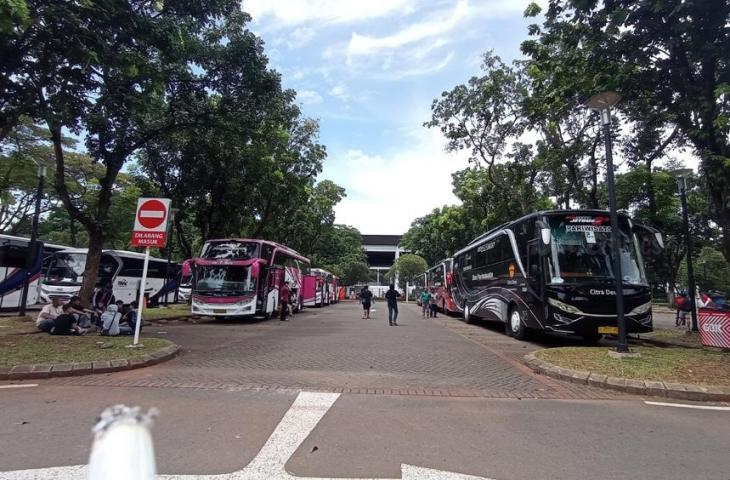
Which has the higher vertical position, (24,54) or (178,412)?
(24,54)

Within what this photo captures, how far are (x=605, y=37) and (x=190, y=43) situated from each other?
10.7 m

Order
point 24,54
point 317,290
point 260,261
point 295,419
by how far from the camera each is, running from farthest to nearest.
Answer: point 317,290 → point 260,261 → point 24,54 → point 295,419

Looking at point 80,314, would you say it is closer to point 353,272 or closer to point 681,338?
point 681,338

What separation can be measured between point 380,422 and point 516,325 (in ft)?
35.9

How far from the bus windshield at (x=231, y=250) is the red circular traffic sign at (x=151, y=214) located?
32.9ft

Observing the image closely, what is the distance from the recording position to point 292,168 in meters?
28.9

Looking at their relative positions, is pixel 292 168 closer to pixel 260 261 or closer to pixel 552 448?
pixel 260 261

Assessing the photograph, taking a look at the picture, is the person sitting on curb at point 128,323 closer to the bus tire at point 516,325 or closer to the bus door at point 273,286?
the bus door at point 273,286

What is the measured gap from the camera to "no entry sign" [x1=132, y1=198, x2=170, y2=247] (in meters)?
10.5

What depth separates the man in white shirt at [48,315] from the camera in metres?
12.0

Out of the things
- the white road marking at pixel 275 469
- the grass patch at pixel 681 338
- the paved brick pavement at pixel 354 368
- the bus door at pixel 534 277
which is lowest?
the white road marking at pixel 275 469

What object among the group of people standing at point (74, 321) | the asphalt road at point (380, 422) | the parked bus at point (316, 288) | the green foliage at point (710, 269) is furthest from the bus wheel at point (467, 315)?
the green foliage at point (710, 269)

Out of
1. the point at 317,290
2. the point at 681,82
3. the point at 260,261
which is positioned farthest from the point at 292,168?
the point at 681,82

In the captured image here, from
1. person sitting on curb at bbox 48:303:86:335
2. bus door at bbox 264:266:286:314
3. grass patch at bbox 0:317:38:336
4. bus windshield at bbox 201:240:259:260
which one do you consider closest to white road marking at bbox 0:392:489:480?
person sitting on curb at bbox 48:303:86:335
